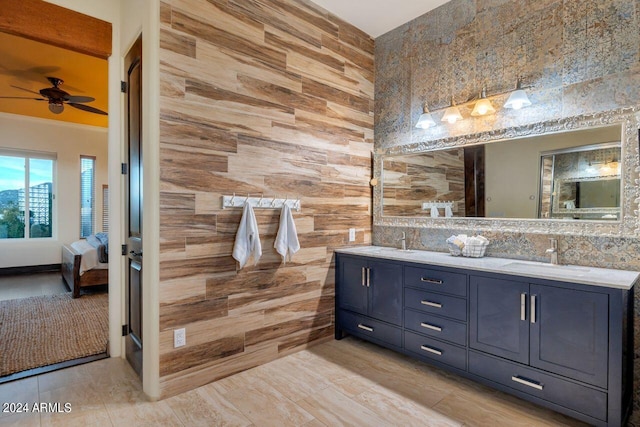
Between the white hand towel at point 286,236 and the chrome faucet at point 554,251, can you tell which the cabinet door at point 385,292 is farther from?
the chrome faucet at point 554,251

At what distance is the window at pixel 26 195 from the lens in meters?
6.23

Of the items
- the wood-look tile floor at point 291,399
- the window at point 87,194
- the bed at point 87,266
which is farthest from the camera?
the window at point 87,194

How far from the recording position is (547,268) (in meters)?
2.19

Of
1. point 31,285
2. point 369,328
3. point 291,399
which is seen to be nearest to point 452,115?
point 369,328

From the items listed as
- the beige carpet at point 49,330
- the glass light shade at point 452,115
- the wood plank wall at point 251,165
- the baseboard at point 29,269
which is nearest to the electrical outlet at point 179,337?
the wood plank wall at point 251,165

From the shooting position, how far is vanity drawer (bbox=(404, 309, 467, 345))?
235 cm

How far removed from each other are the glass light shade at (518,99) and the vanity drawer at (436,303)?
1516 mm

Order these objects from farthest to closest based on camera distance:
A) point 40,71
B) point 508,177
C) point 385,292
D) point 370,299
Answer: point 40,71 < point 370,299 < point 385,292 < point 508,177

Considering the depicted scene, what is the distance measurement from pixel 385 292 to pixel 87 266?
4097 mm

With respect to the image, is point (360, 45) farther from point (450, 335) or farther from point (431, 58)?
point (450, 335)

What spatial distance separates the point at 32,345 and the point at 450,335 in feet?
11.6

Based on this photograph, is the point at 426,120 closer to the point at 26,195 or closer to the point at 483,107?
the point at 483,107

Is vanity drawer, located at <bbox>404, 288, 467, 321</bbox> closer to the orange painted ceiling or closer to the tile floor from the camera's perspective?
the orange painted ceiling

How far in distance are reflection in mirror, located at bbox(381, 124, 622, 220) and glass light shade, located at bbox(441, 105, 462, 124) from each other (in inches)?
10.1
